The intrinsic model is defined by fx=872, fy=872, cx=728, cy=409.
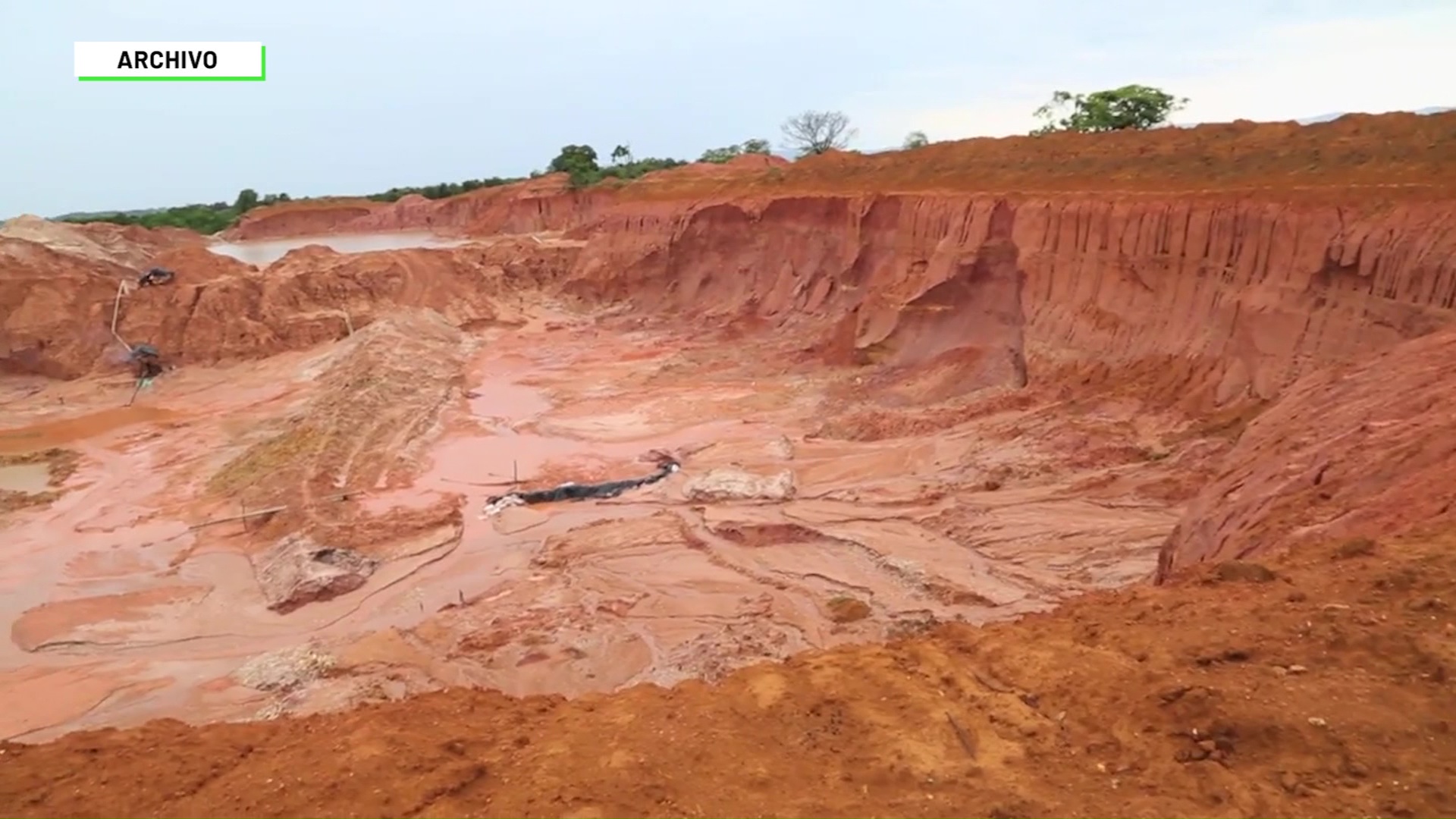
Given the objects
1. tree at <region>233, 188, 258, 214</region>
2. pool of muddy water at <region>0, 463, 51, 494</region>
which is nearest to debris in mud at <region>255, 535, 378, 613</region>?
pool of muddy water at <region>0, 463, 51, 494</region>

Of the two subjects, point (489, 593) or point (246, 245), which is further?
point (246, 245)

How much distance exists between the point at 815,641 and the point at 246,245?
59.5 metres

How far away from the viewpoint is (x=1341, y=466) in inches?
291

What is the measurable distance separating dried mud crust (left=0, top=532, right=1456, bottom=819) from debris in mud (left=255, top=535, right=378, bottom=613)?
7.06 metres

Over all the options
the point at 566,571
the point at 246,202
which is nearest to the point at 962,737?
the point at 566,571

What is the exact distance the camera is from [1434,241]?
1198cm

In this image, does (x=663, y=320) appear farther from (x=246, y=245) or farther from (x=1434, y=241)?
(x=246, y=245)

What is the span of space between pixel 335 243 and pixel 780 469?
50098 millimetres

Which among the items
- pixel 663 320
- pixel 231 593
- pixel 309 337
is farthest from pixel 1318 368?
pixel 309 337

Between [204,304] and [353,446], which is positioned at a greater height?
[204,304]

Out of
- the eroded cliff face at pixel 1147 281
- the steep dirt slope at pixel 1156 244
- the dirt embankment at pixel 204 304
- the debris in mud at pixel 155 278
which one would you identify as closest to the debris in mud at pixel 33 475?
the dirt embankment at pixel 204 304

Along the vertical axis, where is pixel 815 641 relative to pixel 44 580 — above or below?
above

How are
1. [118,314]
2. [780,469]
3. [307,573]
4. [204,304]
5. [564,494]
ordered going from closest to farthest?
[307,573]
[564,494]
[780,469]
[118,314]
[204,304]

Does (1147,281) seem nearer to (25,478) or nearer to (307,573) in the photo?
(307,573)
